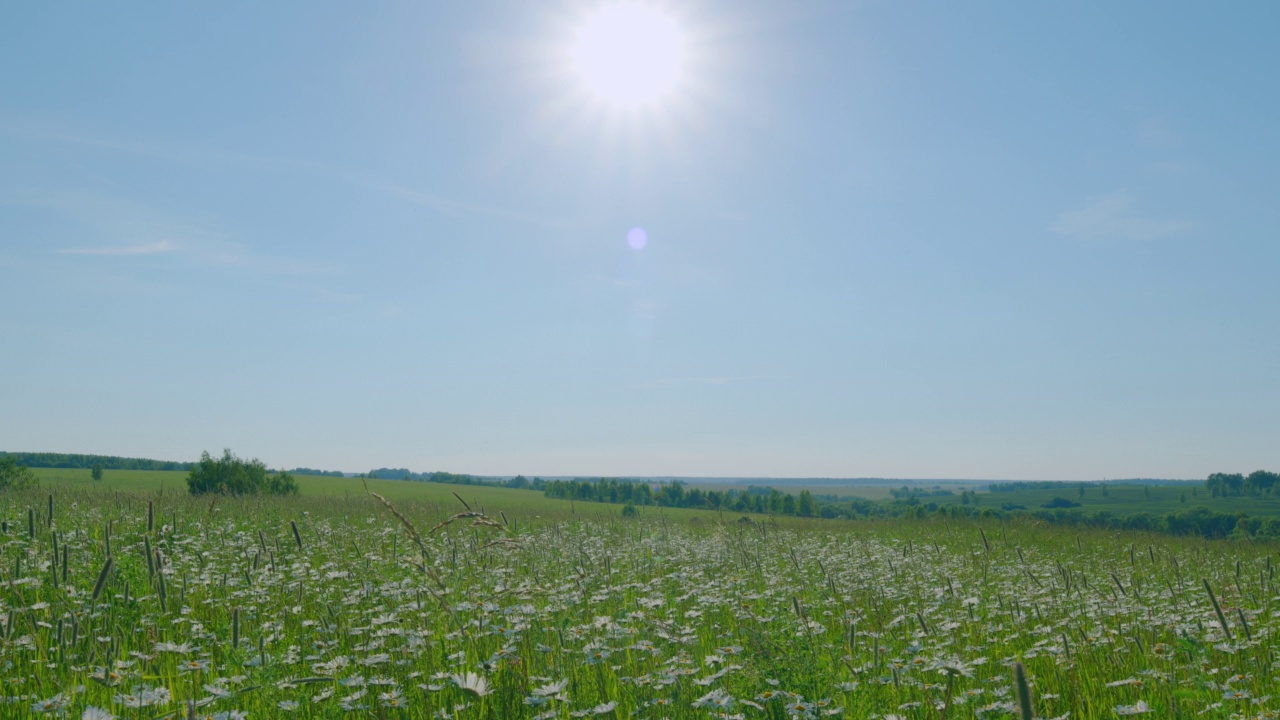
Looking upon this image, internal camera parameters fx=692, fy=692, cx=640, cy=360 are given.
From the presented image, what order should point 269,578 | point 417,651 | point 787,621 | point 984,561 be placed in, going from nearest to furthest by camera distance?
point 417,651 < point 787,621 < point 269,578 < point 984,561

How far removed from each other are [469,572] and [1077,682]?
21.3 feet

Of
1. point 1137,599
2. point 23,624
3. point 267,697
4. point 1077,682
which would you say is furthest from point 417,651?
point 1137,599

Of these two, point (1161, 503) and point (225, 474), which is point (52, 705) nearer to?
point (225, 474)

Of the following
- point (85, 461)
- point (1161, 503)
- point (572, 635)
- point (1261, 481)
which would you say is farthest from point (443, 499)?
point (1261, 481)

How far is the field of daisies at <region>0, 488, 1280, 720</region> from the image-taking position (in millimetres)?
4473

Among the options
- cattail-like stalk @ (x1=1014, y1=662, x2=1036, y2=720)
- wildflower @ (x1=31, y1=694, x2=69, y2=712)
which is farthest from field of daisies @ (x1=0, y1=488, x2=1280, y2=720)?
cattail-like stalk @ (x1=1014, y1=662, x2=1036, y2=720)

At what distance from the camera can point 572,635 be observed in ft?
19.2

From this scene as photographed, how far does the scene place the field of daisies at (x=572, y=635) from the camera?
4473 millimetres

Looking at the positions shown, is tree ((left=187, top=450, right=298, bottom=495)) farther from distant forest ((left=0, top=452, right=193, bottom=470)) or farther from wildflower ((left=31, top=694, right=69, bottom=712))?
distant forest ((left=0, top=452, right=193, bottom=470))

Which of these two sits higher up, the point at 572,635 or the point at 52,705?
the point at 52,705

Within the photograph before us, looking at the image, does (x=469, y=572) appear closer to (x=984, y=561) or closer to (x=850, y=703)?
(x=850, y=703)

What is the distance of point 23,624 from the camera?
6.32 meters

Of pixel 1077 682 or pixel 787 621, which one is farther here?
pixel 787 621

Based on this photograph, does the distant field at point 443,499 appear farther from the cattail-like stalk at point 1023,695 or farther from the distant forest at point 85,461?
the distant forest at point 85,461
